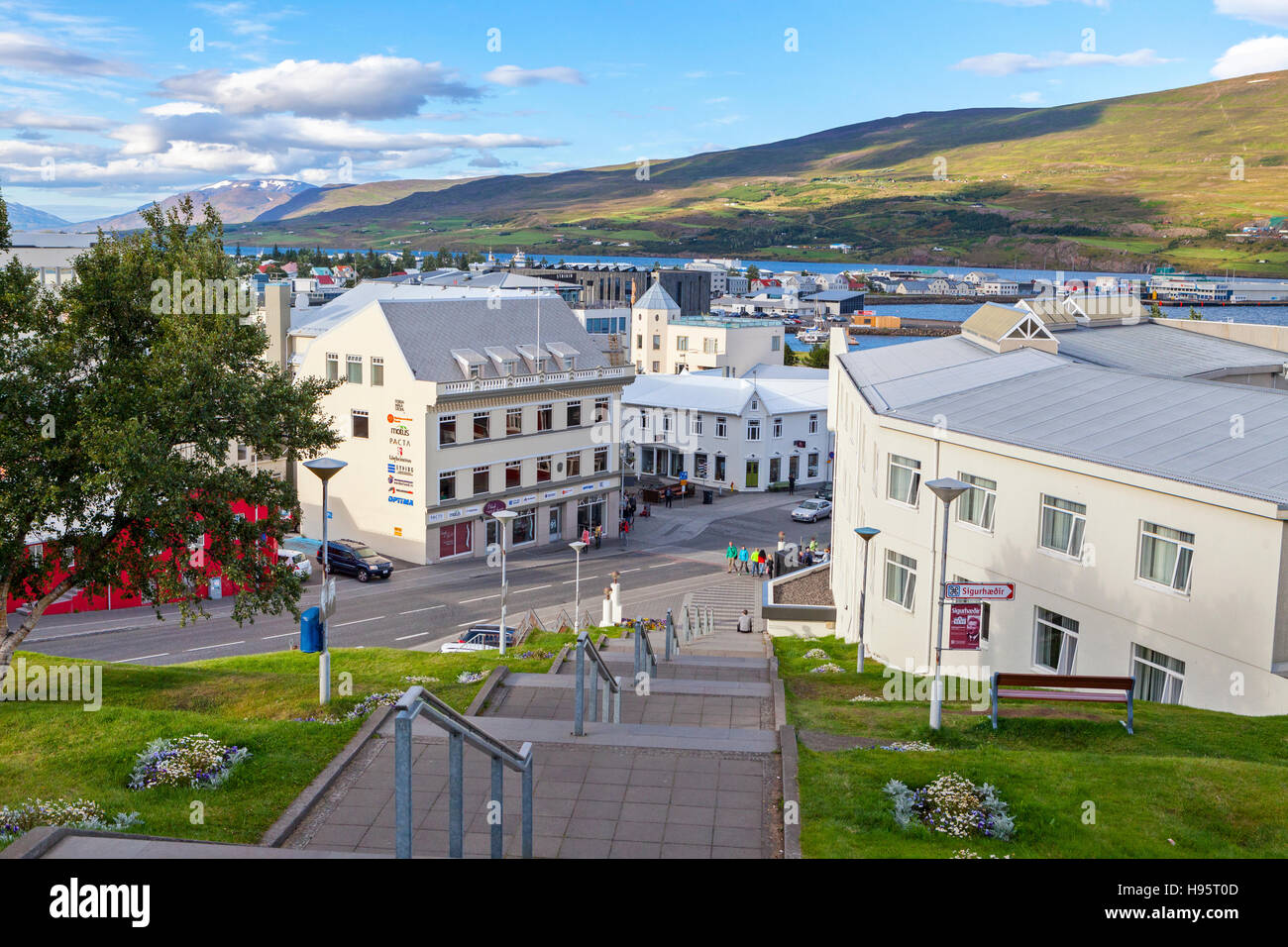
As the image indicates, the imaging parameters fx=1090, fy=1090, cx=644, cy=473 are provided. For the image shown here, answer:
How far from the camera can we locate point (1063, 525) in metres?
23.5

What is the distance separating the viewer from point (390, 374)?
52.7m

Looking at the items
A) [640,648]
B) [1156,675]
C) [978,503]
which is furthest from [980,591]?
[978,503]

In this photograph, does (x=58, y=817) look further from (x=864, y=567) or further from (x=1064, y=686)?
(x=864, y=567)

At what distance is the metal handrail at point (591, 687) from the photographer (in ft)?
46.0

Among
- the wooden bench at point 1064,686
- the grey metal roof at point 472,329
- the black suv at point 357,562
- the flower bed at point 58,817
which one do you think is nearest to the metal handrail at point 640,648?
the wooden bench at point 1064,686

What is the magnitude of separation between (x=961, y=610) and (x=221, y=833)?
11372 mm

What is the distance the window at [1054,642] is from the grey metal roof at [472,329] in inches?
1355

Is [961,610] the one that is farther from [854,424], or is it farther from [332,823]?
[854,424]

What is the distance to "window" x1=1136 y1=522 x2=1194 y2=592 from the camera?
20.6m

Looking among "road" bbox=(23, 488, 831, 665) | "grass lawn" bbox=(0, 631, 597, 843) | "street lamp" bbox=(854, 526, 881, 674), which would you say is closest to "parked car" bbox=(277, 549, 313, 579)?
"road" bbox=(23, 488, 831, 665)

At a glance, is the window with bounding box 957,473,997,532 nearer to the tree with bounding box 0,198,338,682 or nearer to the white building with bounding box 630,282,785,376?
the tree with bounding box 0,198,338,682

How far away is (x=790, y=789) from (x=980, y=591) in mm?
6128

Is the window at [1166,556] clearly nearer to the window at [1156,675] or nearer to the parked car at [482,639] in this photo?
the window at [1156,675]

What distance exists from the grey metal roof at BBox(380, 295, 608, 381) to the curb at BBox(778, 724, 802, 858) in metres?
40.6
